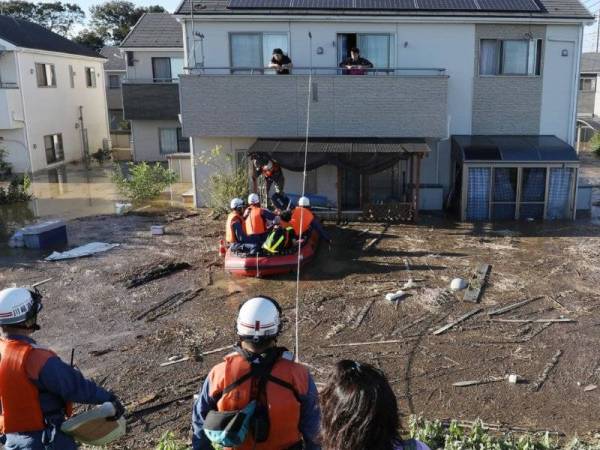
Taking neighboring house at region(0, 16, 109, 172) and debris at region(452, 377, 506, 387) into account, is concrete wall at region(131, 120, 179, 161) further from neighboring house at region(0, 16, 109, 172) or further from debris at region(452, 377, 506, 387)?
debris at region(452, 377, 506, 387)

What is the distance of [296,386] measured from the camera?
11.1 ft

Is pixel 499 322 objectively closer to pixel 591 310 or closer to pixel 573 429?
pixel 591 310

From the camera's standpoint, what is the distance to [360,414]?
8.02 ft

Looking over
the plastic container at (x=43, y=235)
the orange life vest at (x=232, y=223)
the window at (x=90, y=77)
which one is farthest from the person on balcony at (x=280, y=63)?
the window at (x=90, y=77)

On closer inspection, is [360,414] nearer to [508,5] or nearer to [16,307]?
[16,307]

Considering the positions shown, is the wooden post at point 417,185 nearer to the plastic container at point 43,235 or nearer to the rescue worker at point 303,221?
the rescue worker at point 303,221

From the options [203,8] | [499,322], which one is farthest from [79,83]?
[499,322]

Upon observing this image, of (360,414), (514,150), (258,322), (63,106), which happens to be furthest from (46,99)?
(360,414)

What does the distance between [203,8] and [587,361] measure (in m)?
13.8

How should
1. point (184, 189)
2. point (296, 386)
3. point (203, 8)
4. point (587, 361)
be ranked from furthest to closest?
point (184, 189) < point (203, 8) < point (587, 361) < point (296, 386)

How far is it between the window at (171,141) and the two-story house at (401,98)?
408 inches

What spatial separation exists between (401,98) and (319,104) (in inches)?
89.9

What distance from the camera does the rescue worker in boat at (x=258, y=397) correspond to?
325 cm

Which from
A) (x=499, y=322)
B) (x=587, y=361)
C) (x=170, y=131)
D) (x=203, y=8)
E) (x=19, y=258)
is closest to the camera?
(x=587, y=361)
